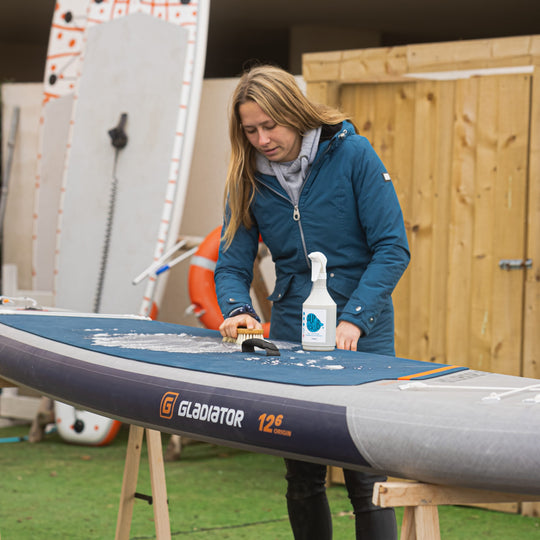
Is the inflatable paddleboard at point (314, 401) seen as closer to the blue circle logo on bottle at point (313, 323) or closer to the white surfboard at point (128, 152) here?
the blue circle logo on bottle at point (313, 323)

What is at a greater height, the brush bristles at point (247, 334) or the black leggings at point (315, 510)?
the brush bristles at point (247, 334)

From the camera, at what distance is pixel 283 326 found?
235 cm

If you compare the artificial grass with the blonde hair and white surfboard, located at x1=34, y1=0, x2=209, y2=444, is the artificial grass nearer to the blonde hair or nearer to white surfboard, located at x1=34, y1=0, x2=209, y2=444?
white surfboard, located at x1=34, y1=0, x2=209, y2=444

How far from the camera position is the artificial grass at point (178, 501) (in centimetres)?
330

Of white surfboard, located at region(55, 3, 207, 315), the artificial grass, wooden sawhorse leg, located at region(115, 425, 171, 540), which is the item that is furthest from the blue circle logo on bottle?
white surfboard, located at region(55, 3, 207, 315)

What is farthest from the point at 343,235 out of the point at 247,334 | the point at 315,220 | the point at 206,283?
the point at 206,283

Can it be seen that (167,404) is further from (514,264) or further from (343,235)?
(514,264)

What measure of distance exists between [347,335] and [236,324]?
1.03 feet

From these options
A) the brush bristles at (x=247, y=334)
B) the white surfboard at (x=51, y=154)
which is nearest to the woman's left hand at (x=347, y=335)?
the brush bristles at (x=247, y=334)

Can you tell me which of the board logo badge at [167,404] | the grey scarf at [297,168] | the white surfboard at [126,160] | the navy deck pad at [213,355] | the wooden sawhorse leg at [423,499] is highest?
the white surfboard at [126,160]

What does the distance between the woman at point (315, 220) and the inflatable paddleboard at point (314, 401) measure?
18 centimetres

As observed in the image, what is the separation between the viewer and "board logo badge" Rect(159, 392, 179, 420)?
1.81 metres

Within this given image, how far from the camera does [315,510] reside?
2.18m

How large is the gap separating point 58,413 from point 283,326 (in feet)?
8.77
